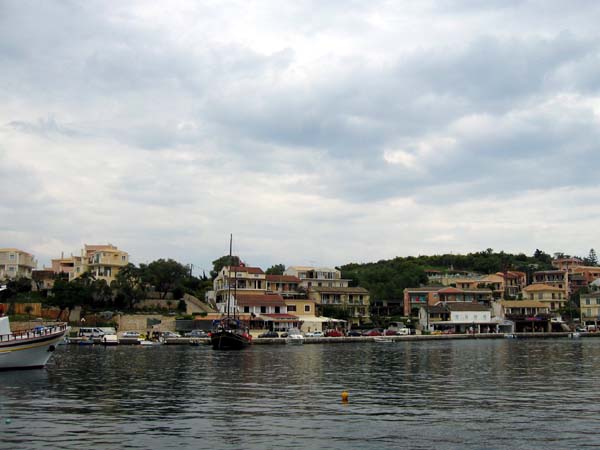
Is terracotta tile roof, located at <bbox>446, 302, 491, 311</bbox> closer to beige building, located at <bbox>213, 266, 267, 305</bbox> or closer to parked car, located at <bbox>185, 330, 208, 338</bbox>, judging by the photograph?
beige building, located at <bbox>213, 266, 267, 305</bbox>

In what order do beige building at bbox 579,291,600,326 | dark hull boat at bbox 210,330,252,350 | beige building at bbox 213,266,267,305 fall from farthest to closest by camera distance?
beige building at bbox 579,291,600,326
beige building at bbox 213,266,267,305
dark hull boat at bbox 210,330,252,350

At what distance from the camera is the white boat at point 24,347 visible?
48000 millimetres

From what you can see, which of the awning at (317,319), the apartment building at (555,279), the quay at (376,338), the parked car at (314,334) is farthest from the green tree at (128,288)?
the apartment building at (555,279)

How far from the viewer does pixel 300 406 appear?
96.9 ft

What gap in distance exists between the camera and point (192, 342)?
87312mm

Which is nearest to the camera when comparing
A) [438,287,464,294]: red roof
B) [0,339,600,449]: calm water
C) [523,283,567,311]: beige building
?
[0,339,600,449]: calm water

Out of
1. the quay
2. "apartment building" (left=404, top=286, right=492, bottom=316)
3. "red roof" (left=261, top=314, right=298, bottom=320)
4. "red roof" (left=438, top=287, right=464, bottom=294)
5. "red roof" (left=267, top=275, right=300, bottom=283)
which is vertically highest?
"red roof" (left=267, top=275, right=300, bottom=283)

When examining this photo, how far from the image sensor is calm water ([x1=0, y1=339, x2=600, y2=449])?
73.9ft

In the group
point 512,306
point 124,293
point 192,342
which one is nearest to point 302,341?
point 192,342

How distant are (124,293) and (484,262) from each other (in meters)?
125

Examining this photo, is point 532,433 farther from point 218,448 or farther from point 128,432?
point 128,432

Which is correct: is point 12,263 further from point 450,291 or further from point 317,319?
point 450,291

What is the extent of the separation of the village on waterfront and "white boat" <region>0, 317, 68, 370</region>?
127ft

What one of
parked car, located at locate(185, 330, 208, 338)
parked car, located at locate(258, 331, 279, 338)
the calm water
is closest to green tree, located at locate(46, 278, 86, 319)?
parked car, located at locate(185, 330, 208, 338)
